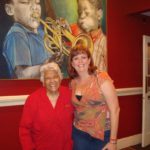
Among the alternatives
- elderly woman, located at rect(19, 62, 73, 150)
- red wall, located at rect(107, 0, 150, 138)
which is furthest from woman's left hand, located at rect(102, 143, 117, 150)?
Answer: red wall, located at rect(107, 0, 150, 138)

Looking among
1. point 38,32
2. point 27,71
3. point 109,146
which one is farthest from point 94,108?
point 38,32

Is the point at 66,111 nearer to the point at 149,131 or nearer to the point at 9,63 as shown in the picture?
the point at 9,63

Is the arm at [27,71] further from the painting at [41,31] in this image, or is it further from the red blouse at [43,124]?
the red blouse at [43,124]

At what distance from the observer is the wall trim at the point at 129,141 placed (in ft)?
12.9

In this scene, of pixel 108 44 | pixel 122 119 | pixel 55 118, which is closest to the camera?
pixel 55 118

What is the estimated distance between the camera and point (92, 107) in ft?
5.89

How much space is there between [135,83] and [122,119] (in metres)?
0.68

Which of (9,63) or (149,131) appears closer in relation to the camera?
(9,63)

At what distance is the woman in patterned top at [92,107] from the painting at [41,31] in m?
1.03

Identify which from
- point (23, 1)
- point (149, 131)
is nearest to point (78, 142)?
point (23, 1)

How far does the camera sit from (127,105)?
404cm

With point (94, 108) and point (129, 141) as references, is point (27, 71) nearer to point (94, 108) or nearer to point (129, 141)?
point (94, 108)

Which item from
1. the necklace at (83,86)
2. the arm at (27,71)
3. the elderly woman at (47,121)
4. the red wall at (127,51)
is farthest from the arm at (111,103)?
the red wall at (127,51)

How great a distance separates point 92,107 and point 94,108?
17 mm
